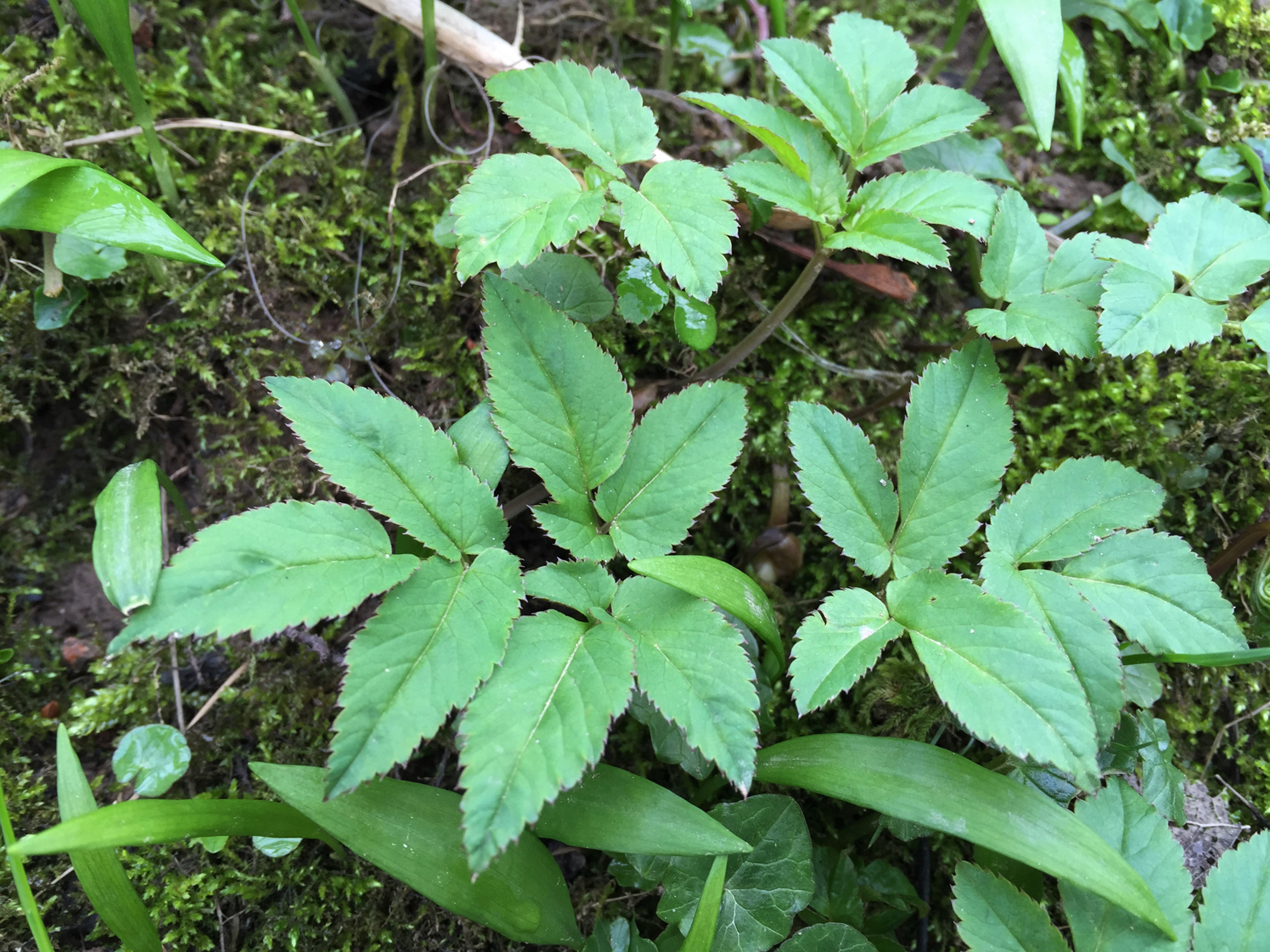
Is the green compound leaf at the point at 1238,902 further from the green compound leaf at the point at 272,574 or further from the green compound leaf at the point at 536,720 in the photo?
the green compound leaf at the point at 272,574

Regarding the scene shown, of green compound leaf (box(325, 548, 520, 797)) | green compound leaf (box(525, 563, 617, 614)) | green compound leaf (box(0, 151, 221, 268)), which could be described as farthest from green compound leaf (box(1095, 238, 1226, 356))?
green compound leaf (box(0, 151, 221, 268))

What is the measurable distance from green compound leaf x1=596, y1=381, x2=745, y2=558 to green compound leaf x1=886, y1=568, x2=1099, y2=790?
46cm

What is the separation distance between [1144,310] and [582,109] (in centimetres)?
129

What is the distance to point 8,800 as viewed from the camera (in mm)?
1606

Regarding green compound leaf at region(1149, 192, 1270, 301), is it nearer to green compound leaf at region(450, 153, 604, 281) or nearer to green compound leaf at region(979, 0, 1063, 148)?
green compound leaf at region(979, 0, 1063, 148)

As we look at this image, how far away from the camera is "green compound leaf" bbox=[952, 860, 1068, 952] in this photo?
1347 millimetres

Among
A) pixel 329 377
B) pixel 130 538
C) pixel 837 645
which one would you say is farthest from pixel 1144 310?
pixel 130 538

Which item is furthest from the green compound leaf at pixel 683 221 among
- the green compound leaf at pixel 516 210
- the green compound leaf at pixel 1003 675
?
the green compound leaf at pixel 1003 675

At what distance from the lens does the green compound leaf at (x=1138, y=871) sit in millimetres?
1357

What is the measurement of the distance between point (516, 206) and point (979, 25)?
1.98 metres

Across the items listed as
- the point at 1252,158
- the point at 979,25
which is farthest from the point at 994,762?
the point at 979,25

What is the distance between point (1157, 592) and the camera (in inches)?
57.8

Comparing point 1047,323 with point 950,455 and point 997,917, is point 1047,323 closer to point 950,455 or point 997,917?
point 950,455

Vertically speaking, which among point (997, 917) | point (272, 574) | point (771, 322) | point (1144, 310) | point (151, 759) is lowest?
point (151, 759)
